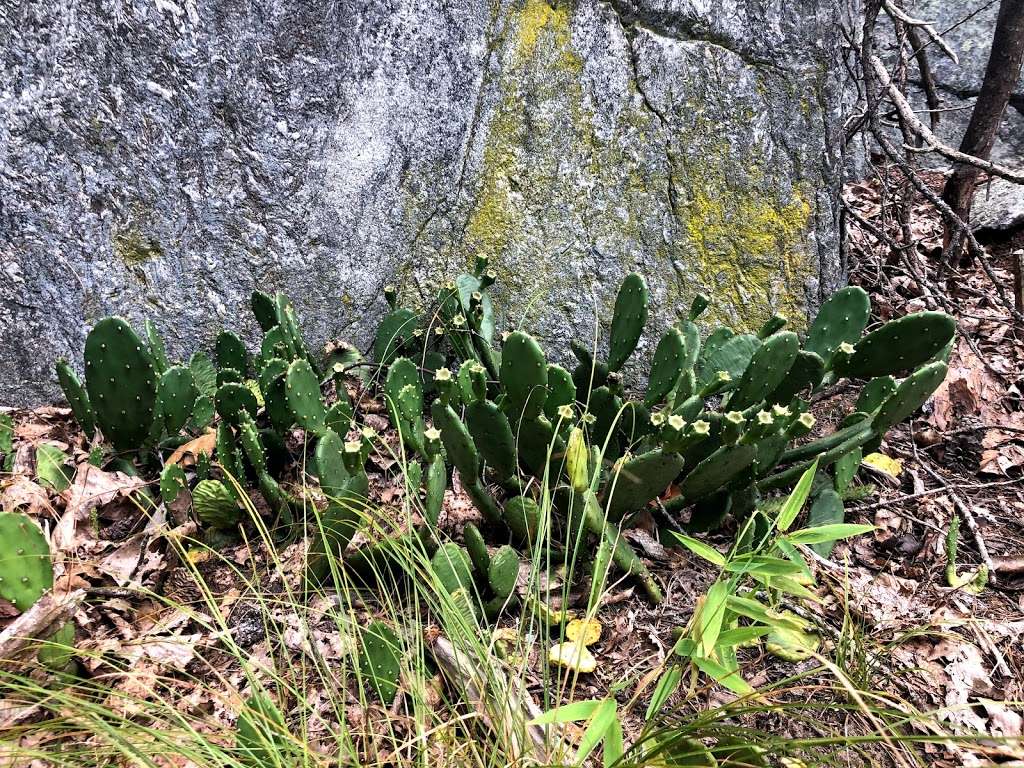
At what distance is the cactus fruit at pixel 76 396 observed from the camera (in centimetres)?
210

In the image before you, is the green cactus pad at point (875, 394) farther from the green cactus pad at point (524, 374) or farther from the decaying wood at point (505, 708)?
the decaying wood at point (505, 708)

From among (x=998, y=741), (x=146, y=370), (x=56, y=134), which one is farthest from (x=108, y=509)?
(x=998, y=741)

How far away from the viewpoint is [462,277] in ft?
8.05

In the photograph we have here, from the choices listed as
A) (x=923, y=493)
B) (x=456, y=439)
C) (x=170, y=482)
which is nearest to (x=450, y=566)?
(x=456, y=439)

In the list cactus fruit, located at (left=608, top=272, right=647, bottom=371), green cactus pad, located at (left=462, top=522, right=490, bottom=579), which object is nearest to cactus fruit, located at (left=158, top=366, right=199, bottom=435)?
green cactus pad, located at (left=462, top=522, right=490, bottom=579)

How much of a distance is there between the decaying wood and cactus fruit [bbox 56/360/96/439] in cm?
126

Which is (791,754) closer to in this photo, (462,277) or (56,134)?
(462,277)

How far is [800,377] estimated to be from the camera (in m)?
2.16

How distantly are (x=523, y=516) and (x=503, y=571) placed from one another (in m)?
0.14

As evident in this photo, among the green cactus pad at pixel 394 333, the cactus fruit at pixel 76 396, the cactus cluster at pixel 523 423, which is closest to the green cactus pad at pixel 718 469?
the cactus cluster at pixel 523 423

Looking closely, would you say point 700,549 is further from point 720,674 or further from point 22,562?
point 22,562

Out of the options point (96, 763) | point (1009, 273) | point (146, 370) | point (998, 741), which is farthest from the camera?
point (1009, 273)

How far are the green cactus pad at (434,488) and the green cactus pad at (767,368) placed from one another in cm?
81

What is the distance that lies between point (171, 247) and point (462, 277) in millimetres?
917
